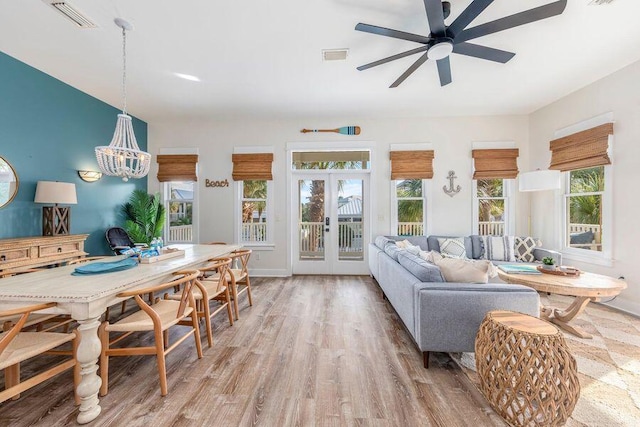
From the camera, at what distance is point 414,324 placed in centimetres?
217

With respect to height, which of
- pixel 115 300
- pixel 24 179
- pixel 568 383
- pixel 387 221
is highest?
pixel 24 179

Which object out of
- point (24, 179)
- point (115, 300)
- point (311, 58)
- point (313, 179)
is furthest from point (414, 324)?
point (24, 179)

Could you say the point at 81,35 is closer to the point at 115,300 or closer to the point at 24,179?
the point at 24,179

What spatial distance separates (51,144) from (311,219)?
389 centimetres

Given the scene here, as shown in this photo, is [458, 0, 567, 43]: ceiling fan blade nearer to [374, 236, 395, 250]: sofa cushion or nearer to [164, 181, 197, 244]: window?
[374, 236, 395, 250]: sofa cushion

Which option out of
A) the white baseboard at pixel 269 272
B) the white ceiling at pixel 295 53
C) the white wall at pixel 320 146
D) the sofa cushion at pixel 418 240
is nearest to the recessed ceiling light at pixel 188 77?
the white ceiling at pixel 295 53

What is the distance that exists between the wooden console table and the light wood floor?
1.57 metres

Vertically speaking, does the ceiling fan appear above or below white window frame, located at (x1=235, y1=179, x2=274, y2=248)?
above

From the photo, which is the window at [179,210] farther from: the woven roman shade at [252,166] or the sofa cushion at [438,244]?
the sofa cushion at [438,244]

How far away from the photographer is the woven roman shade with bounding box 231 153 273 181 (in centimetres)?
491

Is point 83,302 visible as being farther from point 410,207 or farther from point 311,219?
point 410,207

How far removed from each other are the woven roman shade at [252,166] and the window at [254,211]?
151 mm

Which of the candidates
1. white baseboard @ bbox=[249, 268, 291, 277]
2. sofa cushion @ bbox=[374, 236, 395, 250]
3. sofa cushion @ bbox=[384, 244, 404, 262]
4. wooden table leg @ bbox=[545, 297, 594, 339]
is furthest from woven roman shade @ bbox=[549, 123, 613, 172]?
white baseboard @ bbox=[249, 268, 291, 277]

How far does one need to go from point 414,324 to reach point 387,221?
2877 mm
